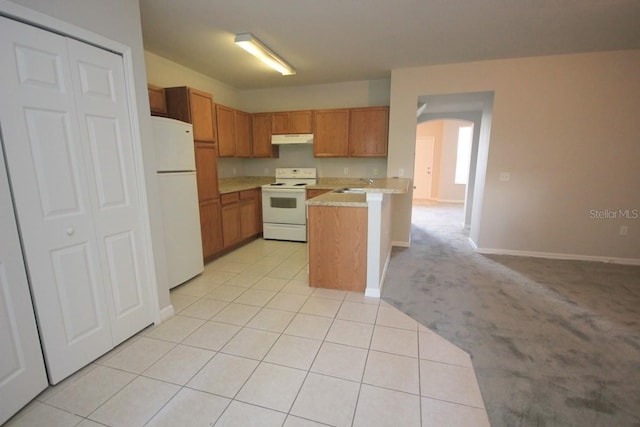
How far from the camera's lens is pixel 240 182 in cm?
521

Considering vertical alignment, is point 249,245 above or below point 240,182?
below

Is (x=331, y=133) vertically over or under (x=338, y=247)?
over

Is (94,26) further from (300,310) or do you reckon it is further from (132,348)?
(300,310)

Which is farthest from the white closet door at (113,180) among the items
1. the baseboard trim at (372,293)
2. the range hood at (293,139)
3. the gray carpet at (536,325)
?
the range hood at (293,139)

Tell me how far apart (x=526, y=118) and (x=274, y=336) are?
13.3 feet

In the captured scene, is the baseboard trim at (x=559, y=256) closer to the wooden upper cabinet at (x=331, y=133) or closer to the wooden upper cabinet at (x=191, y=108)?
the wooden upper cabinet at (x=331, y=133)

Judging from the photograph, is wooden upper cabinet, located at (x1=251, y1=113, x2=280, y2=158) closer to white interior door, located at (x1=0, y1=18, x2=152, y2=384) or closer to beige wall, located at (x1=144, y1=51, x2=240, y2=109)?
beige wall, located at (x1=144, y1=51, x2=240, y2=109)

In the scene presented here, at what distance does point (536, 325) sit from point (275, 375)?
2118 millimetres

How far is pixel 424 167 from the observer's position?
9.14 m

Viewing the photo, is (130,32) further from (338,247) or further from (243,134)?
(243,134)

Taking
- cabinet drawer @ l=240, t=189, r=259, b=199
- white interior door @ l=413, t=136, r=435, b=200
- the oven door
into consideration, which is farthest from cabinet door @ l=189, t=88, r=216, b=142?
white interior door @ l=413, t=136, r=435, b=200

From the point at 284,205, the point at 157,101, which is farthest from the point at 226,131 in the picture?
the point at 284,205

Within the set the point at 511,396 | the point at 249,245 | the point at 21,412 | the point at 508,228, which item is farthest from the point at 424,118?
the point at 21,412

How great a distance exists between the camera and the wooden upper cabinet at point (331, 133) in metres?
4.64
